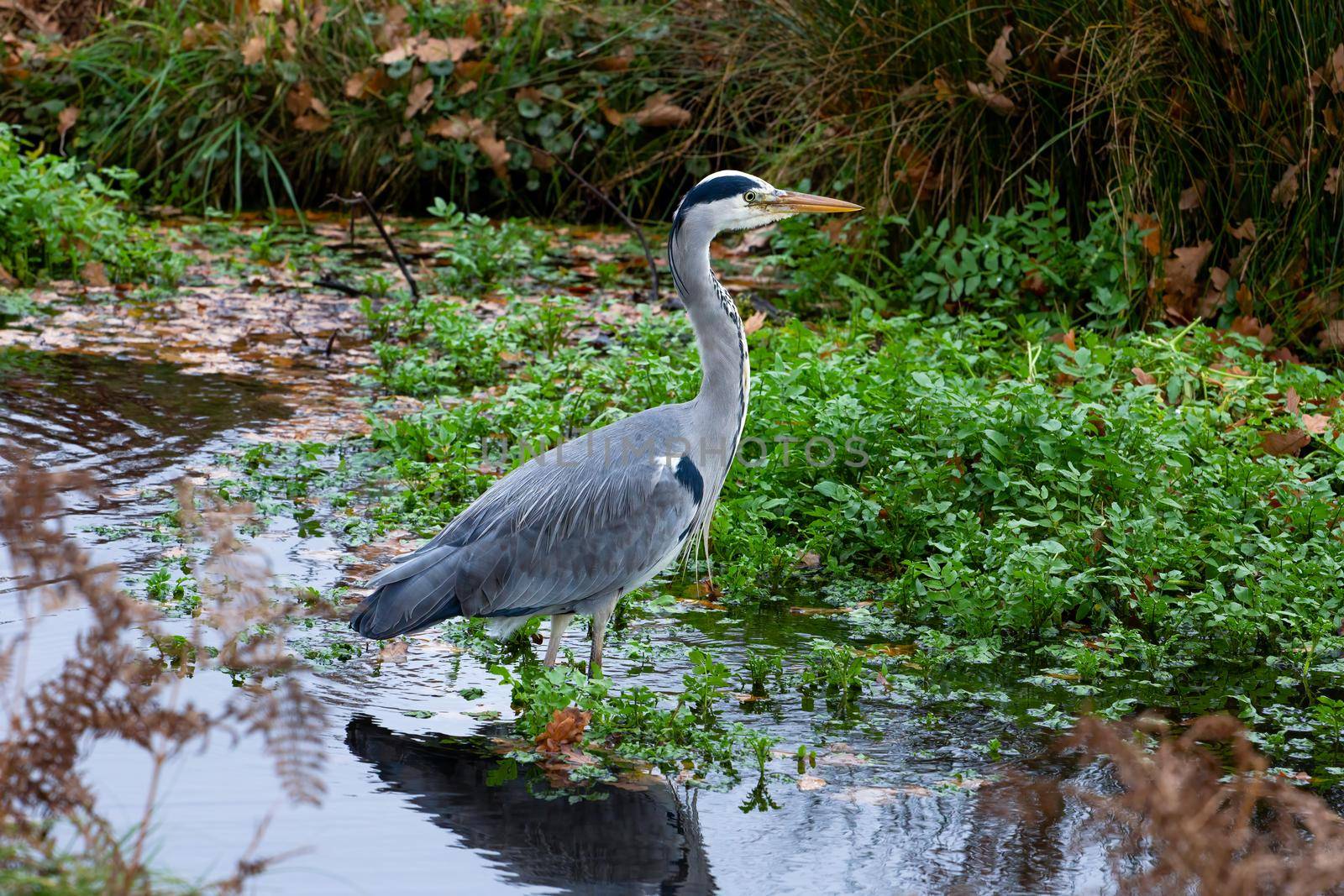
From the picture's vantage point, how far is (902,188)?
902cm

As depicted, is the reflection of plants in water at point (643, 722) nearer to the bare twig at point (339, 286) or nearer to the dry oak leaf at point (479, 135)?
the bare twig at point (339, 286)

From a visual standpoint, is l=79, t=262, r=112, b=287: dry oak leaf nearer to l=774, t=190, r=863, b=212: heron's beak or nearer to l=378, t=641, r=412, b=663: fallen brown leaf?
l=378, t=641, r=412, b=663: fallen brown leaf

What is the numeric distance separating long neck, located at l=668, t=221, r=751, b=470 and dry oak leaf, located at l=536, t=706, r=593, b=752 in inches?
46.7

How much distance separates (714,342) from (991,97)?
3.85m

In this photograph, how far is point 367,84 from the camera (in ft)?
38.5

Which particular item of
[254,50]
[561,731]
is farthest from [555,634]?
[254,50]

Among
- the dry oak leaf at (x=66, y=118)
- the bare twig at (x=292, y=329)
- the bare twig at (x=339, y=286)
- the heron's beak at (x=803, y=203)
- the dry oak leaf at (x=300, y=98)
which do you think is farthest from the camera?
the dry oak leaf at (x=66, y=118)

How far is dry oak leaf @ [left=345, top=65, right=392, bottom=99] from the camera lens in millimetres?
11680

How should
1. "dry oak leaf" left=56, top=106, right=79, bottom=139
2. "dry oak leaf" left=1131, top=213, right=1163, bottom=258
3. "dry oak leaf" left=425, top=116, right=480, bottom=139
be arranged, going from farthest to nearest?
"dry oak leaf" left=56, top=106, right=79, bottom=139, "dry oak leaf" left=425, top=116, right=480, bottom=139, "dry oak leaf" left=1131, top=213, right=1163, bottom=258

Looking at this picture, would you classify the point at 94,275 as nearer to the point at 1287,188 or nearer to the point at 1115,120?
the point at 1115,120

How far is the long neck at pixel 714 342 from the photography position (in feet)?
17.2

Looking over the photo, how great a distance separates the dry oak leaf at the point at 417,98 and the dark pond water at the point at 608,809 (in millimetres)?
7044

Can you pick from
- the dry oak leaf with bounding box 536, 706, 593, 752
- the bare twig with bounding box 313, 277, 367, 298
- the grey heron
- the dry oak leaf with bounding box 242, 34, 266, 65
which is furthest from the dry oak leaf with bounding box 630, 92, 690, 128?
the dry oak leaf with bounding box 536, 706, 593, 752

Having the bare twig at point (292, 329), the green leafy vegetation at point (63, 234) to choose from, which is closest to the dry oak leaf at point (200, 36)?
the green leafy vegetation at point (63, 234)
